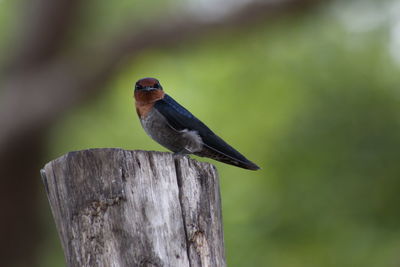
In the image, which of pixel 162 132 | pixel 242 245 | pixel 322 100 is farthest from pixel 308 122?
pixel 162 132

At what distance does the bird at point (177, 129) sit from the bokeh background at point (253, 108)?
17.6 ft

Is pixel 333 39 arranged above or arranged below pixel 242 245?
above

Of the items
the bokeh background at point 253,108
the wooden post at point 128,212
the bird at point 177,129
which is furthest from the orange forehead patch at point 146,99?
the bokeh background at point 253,108

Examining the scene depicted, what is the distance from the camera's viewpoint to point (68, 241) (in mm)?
3955

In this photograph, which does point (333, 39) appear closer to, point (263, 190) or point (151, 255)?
point (263, 190)

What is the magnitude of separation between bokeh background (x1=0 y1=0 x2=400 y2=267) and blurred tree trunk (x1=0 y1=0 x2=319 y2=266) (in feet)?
0.08

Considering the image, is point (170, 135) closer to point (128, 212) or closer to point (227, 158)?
point (227, 158)

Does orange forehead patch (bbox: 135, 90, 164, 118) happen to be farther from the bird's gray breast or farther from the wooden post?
the wooden post

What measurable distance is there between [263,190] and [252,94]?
2.50m

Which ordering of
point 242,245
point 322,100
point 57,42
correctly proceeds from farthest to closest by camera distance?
point 57,42, point 322,100, point 242,245

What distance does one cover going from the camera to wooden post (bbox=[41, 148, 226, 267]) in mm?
3855

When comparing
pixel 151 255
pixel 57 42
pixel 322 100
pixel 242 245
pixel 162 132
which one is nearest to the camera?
pixel 151 255

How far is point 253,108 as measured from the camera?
14.3m

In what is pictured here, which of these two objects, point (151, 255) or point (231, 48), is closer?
point (151, 255)
